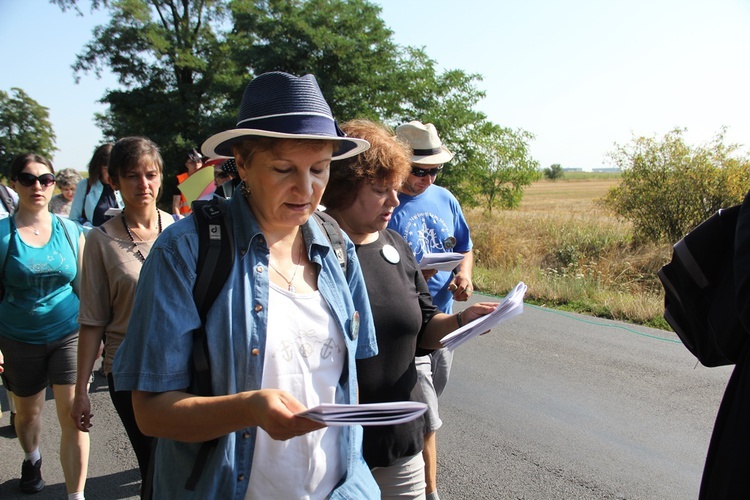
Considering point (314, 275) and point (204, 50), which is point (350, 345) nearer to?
point (314, 275)

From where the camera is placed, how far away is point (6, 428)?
483 centimetres

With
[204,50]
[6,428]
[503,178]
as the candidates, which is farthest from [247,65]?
[6,428]

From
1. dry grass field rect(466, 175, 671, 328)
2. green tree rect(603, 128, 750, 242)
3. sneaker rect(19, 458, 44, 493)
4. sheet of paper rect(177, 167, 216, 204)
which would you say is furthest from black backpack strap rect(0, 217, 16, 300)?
green tree rect(603, 128, 750, 242)

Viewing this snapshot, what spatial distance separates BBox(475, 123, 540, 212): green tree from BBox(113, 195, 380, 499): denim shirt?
1944 cm

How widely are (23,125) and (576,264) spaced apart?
33.9m

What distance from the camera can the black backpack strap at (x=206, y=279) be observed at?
156 centimetres

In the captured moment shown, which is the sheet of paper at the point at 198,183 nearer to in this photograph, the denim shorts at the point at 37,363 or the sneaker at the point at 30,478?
the denim shorts at the point at 37,363

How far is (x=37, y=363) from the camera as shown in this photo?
3652mm

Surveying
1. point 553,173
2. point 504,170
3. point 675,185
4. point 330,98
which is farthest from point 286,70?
point 553,173

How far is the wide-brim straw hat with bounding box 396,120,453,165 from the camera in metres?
3.71

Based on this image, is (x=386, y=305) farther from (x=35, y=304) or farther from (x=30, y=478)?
(x=30, y=478)

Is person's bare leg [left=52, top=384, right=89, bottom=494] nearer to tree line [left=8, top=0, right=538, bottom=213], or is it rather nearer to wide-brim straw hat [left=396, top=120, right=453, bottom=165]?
wide-brim straw hat [left=396, top=120, right=453, bottom=165]

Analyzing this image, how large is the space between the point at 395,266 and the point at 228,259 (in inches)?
39.3

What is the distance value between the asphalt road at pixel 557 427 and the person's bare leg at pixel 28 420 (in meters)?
0.31
